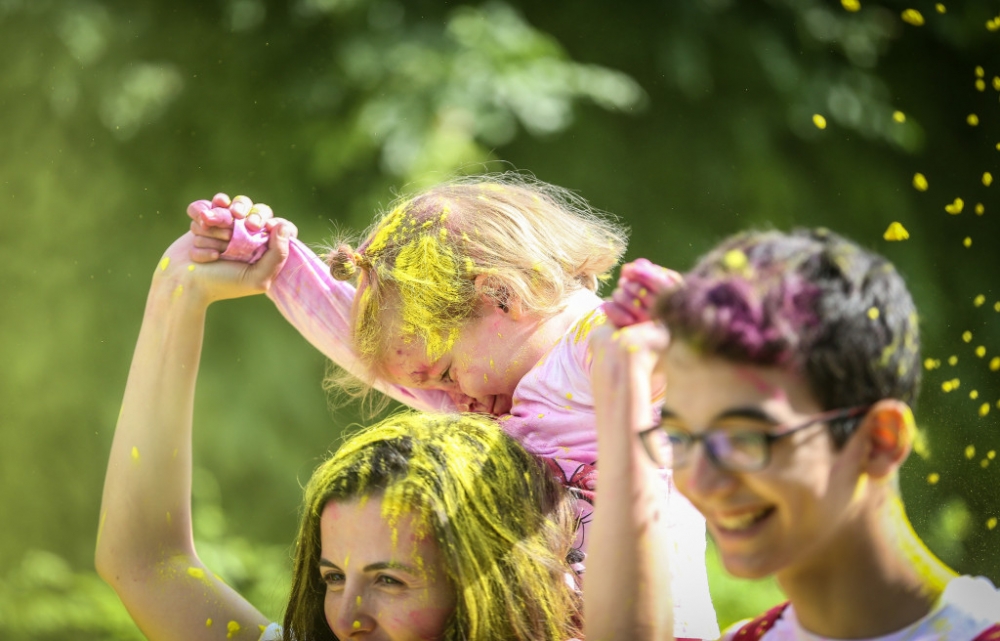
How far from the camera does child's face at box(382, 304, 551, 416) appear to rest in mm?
1731

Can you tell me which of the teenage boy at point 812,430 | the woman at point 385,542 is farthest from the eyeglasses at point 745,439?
the woman at point 385,542

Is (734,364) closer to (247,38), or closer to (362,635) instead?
(362,635)

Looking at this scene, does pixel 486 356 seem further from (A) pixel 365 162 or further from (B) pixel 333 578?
(A) pixel 365 162

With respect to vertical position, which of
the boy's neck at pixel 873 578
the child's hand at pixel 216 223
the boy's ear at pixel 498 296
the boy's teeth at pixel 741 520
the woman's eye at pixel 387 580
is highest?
the child's hand at pixel 216 223

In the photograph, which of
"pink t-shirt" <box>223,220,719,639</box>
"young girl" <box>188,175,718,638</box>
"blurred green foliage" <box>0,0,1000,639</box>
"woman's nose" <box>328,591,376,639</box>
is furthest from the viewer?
"blurred green foliage" <box>0,0,1000,639</box>

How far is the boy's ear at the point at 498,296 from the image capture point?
1.71 meters

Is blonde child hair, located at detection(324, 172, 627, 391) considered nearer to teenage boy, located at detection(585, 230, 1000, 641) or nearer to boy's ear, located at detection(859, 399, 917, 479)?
teenage boy, located at detection(585, 230, 1000, 641)

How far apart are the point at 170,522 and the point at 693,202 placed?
2.17 meters

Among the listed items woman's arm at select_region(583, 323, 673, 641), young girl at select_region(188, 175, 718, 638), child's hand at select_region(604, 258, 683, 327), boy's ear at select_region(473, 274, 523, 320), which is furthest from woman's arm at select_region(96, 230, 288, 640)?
child's hand at select_region(604, 258, 683, 327)

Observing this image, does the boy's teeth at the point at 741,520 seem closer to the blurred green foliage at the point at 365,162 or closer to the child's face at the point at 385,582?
the child's face at the point at 385,582

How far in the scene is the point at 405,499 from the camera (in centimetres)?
135

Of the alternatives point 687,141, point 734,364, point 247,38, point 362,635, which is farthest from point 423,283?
point 247,38

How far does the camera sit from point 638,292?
3.59 feet

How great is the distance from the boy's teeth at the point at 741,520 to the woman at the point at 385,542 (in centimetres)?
43
